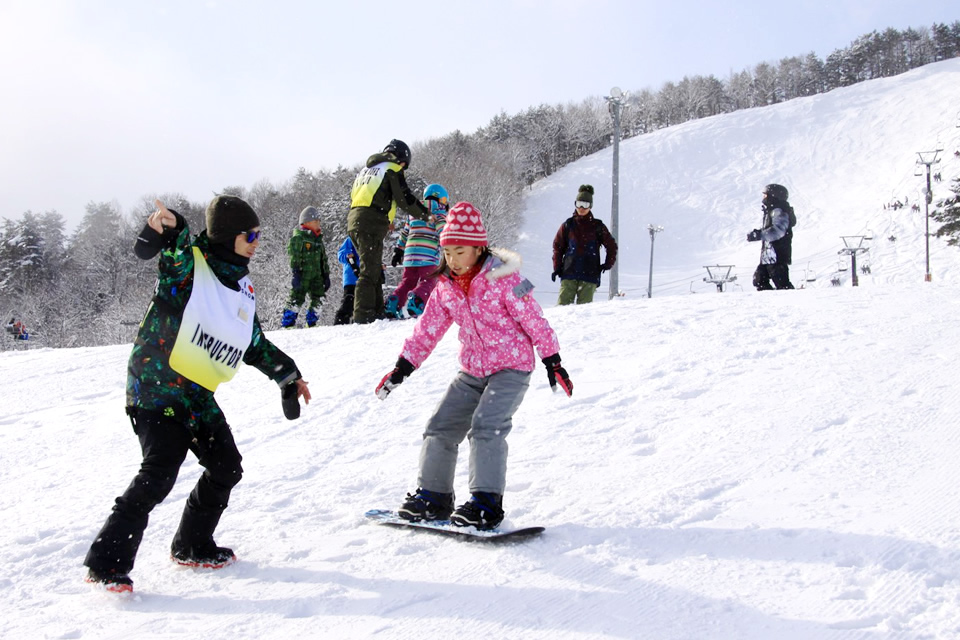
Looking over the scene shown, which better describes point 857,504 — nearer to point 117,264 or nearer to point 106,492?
point 106,492

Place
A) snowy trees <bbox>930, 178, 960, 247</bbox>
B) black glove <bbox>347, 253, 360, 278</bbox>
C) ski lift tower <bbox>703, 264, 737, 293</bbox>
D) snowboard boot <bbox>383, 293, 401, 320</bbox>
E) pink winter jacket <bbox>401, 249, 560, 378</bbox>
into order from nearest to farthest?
pink winter jacket <bbox>401, 249, 560, 378</bbox>, snowboard boot <bbox>383, 293, 401, 320</bbox>, black glove <bbox>347, 253, 360, 278</bbox>, ski lift tower <bbox>703, 264, 737, 293</bbox>, snowy trees <bbox>930, 178, 960, 247</bbox>

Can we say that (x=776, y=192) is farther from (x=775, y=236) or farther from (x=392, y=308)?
(x=392, y=308)

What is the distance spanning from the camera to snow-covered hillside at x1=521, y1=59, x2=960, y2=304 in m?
37.6

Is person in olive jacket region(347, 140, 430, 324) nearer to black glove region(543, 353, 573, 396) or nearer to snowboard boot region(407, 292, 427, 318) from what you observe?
snowboard boot region(407, 292, 427, 318)

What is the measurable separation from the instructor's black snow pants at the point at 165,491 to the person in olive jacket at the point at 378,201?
17.5 ft

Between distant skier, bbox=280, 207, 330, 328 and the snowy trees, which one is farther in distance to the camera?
the snowy trees

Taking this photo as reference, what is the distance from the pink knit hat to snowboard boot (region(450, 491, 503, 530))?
122 centimetres

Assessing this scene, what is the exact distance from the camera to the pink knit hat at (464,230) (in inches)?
144

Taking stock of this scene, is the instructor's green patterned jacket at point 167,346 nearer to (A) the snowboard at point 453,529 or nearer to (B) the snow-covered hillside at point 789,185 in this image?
(A) the snowboard at point 453,529

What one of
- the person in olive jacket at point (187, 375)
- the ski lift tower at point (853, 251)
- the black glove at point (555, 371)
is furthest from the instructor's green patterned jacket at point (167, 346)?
the ski lift tower at point (853, 251)

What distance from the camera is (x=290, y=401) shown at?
3.38m

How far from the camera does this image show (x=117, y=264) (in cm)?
5088

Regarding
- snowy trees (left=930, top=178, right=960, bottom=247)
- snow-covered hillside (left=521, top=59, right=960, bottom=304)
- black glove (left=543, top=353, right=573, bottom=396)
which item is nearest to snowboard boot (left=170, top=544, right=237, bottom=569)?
black glove (left=543, top=353, right=573, bottom=396)

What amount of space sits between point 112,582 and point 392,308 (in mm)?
6815
